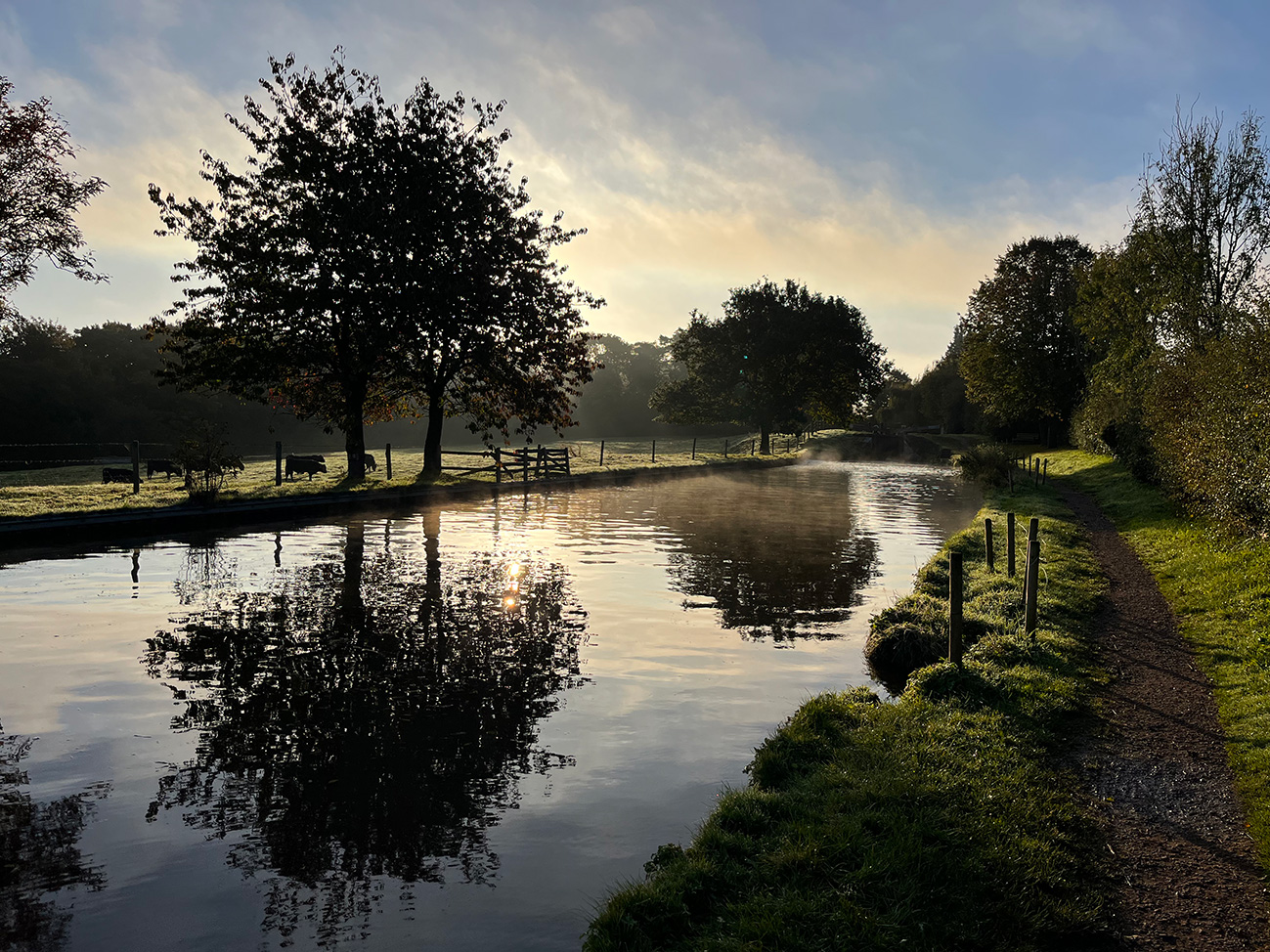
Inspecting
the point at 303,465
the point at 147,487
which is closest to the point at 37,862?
the point at 147,487

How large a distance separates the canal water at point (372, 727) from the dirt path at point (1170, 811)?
2.80 meters

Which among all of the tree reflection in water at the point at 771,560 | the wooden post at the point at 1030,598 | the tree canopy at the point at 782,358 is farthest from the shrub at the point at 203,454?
the tree canopy at the point at 782,358

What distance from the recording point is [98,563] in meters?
15.1

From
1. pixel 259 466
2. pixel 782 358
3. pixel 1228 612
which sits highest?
pixel 782 358

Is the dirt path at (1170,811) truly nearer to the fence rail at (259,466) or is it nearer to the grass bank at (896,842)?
the grass bank at (896,842)

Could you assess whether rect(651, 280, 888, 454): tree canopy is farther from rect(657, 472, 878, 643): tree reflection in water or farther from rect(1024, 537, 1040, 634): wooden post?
rect(1024, 537, 1040, 634): wooden post

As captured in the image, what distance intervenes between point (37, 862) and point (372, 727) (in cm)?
275

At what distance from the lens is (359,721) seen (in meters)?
7.73

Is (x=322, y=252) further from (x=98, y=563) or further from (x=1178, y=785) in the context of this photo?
(x=1178, y=785)

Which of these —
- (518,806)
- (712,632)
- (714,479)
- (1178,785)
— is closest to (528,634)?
(712,632)

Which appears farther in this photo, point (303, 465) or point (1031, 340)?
point (1031, 340)

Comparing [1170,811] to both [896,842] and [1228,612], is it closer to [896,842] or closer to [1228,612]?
[896,842]

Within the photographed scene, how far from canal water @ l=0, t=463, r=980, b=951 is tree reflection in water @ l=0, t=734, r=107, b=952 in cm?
2

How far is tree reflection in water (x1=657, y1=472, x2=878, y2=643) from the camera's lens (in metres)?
13.1
